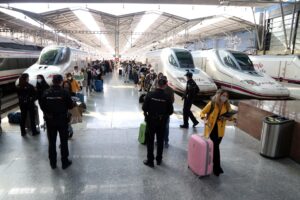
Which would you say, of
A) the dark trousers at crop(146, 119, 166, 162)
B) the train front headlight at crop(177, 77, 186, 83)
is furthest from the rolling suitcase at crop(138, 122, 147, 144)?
the train front headlight at crop(177, 77, 186, 83)

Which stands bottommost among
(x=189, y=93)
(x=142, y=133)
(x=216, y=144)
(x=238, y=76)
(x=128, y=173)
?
(x=128, y=173)

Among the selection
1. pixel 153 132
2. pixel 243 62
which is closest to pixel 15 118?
pixel 153 132

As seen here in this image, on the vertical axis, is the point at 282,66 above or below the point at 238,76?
above

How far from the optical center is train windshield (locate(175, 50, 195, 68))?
45.3 ft

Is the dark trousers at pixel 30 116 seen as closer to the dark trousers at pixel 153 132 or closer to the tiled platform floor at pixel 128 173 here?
the tiled platform floor at pixel 128 173

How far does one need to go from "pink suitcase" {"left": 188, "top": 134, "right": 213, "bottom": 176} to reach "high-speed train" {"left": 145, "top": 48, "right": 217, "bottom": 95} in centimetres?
754

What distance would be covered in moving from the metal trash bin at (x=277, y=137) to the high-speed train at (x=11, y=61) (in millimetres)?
12659

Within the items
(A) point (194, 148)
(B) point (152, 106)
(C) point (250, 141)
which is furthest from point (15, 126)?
(C) point (250, 141)

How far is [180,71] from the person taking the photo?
1306cm

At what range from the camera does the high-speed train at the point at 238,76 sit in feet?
36.0

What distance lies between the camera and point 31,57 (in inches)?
725

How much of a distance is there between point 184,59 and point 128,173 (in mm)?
10434

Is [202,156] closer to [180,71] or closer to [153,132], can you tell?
[153,132]

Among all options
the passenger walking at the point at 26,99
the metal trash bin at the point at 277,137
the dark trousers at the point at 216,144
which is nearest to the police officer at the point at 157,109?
the dark trousers at the point at 216,144
